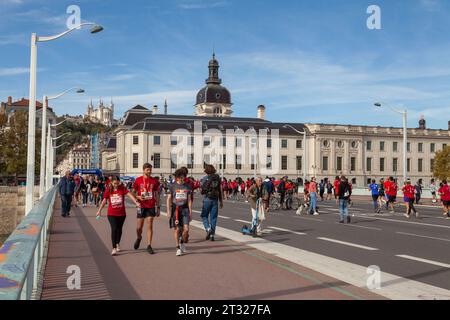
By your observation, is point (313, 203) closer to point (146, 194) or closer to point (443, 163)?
point (146, 194)

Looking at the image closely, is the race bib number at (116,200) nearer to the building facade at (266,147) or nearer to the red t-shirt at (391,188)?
the red t-shirt at (391,188)

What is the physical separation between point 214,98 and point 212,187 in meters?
117

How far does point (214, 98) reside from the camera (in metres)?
131

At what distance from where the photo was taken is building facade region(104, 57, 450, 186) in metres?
103

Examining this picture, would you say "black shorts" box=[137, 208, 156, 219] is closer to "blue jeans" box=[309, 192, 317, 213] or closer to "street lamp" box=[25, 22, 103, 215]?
"street lamp" box=[25, 22, 103, 215]

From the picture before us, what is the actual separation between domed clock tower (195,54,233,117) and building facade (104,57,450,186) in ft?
48.0

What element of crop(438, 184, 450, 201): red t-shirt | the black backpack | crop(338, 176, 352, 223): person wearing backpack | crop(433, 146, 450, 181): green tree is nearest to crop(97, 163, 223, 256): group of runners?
the black backpack

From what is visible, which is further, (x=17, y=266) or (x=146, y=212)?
(x=146, y=212)

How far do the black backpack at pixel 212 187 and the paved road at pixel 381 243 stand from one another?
189cm

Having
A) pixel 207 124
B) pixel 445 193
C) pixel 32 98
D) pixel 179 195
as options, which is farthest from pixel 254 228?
pixel 207 124
